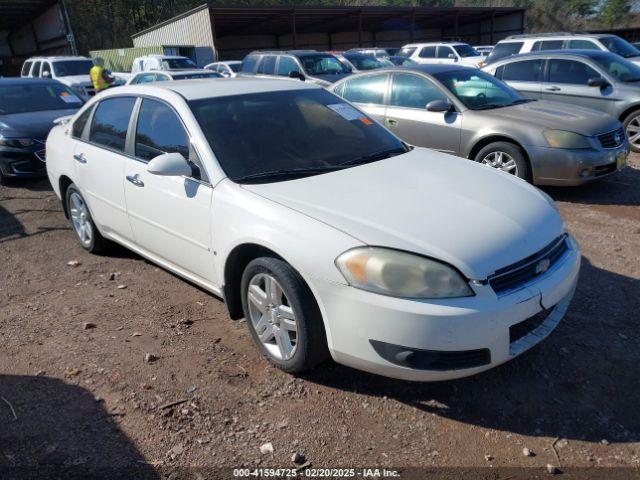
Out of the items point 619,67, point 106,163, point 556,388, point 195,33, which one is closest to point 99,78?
point 106,163

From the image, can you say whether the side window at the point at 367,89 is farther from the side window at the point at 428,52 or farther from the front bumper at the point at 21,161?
the side window at the point at 428,52

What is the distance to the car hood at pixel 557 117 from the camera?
19.2 feet

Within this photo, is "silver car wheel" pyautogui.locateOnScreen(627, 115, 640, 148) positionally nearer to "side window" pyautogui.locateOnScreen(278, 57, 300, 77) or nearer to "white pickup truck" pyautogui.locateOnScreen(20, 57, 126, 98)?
"side window" pyautogui.locateOnScreen(278, 57, 300, 77)

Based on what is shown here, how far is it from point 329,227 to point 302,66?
12.0 metres

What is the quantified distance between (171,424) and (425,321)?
4.70ft

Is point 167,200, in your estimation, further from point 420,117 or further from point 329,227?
point 420,117

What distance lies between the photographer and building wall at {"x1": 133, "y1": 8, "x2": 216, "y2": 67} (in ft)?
82.7

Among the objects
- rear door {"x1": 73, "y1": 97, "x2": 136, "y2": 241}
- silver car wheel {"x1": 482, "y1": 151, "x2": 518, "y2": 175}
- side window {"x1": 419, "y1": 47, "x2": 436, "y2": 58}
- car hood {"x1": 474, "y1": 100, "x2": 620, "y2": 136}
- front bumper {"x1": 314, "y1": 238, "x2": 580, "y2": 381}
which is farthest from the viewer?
side window {"x1": 419, "y1": 47, "x2": 436, "y2": 58}

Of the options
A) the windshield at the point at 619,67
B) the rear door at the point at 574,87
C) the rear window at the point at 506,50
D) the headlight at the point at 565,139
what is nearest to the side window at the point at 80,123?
the headlight at the point at 565,139

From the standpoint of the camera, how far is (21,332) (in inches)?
146

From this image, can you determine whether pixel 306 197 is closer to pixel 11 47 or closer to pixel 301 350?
pixel 301 350

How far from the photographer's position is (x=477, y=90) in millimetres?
6672

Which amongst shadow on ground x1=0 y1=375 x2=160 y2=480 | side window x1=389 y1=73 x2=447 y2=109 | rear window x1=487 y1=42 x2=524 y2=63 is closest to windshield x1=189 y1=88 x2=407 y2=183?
shadow on ground x1=0 y1=375 x2=160 y2=480

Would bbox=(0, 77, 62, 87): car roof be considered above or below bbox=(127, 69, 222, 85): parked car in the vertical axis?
above
